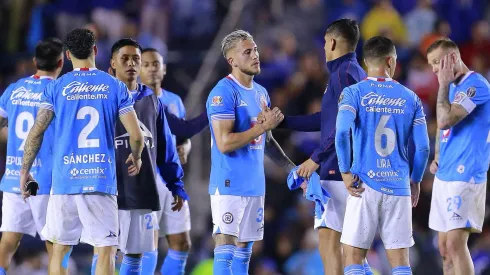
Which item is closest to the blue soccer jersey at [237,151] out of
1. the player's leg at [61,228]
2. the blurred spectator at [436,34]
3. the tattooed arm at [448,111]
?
the player's leg at [61,228]

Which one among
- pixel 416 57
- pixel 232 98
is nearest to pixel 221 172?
pixel 232 98

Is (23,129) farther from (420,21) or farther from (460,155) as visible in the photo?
(420,21)

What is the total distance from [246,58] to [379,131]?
155cm

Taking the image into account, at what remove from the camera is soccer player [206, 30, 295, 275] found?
30.0 ft

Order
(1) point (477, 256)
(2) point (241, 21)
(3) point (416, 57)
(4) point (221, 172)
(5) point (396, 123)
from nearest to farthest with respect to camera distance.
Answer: (5) point (396, 123) → (4) point (221, 172) → (1) point (477, 256) → (3) point (416, 57) → (2) point (241, 21)

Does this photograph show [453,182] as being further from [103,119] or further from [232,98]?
[103,119]

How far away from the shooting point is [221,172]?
9312mm

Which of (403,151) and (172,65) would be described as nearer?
(403,151)

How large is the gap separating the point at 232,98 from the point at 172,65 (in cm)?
754

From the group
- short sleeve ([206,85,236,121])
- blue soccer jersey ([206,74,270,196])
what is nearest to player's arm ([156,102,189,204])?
blue soccer jersey ([206,74,270,196])

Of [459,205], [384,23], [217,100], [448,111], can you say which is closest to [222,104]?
[217,100]

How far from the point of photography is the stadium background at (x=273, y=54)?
14.7 meters

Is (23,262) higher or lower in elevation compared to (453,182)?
lower

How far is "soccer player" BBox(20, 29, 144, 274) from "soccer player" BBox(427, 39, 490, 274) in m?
3.10
